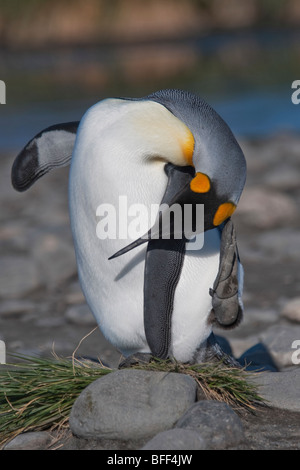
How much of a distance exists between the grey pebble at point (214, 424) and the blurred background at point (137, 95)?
1.47m

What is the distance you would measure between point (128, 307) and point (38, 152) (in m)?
0.90

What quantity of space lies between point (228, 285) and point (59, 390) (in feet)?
2.58

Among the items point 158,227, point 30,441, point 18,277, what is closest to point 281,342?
point 158,227

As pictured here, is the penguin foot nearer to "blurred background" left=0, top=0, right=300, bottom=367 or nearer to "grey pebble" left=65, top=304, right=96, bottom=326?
"blurred background" left=0, top=0, right=300, bottom=367

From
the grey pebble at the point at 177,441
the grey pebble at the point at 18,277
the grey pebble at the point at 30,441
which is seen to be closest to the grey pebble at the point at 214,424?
the grey pebble at the point at 177,441

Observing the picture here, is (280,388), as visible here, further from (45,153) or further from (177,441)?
(45,153)

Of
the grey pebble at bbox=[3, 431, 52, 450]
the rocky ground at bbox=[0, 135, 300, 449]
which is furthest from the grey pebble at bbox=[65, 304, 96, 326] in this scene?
the grey pebble at bbox=[3, 431, 52, 450]

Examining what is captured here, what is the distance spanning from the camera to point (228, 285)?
337 cm

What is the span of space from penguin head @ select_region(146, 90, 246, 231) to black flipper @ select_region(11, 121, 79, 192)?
0.86 metres

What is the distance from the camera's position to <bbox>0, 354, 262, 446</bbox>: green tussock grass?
10.4ft

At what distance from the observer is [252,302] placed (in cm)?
548

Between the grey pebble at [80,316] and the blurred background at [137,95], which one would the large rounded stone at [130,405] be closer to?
the blurred background at [137,95]

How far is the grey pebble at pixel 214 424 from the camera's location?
2834 mm

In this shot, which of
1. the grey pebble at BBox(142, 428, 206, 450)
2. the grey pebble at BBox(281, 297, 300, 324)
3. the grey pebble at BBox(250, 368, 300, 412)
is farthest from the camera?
the grey pebble at BBox(281, 297, 300, 324)
